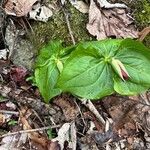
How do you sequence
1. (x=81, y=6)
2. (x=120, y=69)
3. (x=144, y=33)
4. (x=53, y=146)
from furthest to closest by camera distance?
(x=81, y=6), (x=144, y=33), (x=53, y=146), (x=120, y=69)

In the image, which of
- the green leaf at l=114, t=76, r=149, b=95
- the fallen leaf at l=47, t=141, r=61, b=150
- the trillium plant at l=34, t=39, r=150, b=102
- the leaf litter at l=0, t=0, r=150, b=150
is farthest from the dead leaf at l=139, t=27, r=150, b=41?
the fallen leaf at l=47, t=141, r=61, b=150

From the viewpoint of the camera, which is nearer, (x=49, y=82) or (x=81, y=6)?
(x=49, y=82)

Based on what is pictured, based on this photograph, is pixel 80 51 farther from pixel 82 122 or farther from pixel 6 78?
pixel 6 78

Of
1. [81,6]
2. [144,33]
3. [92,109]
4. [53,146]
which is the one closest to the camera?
[53,146]

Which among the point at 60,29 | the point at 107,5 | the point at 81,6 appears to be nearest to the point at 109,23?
the point at 107,5

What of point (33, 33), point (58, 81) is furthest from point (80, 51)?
point (33, 33)

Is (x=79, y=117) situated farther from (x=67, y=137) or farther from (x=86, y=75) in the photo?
(x=86, y=75)

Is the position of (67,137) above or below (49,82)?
below
